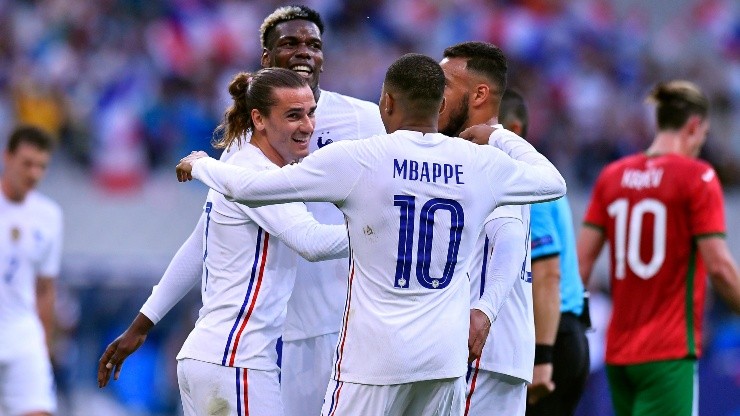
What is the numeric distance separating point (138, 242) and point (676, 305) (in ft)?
29.9

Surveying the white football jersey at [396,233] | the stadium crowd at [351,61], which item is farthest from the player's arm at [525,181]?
the stadium crowd at [351,61]

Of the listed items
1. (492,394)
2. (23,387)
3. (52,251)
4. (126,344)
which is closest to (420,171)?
(492,394)

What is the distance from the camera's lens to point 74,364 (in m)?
13.1

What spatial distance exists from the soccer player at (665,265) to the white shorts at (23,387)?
3843mm

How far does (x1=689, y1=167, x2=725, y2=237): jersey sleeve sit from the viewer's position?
23.2 feet

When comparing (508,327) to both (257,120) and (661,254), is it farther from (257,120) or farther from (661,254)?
(661,254)

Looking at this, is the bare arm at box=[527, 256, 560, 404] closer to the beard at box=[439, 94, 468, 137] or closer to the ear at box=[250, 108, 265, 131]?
the beard at box=[439, 94, 468, 137]

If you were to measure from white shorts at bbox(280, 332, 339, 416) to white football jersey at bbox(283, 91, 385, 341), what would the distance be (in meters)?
0.05

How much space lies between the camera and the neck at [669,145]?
293 inches

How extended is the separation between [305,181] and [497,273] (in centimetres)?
95

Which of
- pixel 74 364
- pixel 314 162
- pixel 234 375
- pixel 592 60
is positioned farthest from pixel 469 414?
pixel 592 60

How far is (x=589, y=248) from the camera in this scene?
24.9 feet

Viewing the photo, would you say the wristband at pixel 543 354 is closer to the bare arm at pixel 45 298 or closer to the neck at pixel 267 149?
the neck at pixel 267 149

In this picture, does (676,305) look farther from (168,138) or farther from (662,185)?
(168,138)
